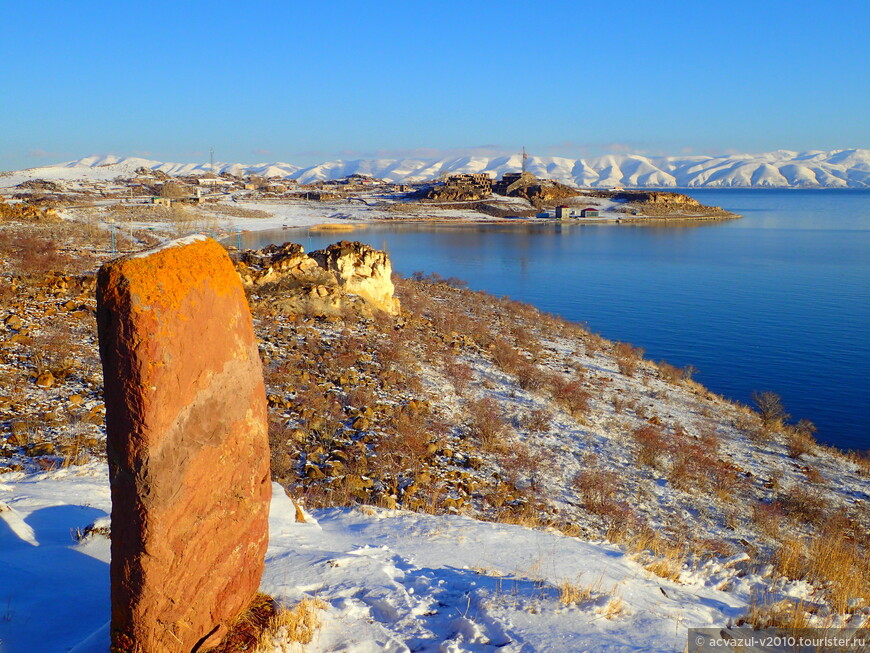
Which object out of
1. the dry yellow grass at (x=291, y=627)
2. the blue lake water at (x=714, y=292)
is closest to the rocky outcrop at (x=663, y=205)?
the blue lake water at (x=714, y=292)

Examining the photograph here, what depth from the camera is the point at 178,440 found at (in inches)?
117

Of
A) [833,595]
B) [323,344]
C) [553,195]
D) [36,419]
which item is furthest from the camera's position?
[553,195]

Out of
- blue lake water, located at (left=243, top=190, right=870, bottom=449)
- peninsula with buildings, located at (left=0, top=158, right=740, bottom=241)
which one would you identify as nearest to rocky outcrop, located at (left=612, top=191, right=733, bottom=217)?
peninsula with buildings, located at (left=0, top=158, right=740, bottom=241)

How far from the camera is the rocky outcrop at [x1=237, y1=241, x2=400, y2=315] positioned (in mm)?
15500

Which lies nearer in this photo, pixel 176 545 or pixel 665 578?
pixel 176 545

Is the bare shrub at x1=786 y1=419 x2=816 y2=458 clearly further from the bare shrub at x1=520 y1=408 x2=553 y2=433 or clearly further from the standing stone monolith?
the standing stone monolith

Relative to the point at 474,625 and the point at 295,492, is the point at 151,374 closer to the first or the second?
the point at 474,625

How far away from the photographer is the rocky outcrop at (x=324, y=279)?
50.9ft

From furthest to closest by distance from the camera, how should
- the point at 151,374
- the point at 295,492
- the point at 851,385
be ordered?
the point at 851,385 < the point at 295,492 < the point at 151,374

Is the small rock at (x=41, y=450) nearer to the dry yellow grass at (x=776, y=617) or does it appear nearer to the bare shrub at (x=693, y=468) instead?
the dry yellow grass at (x=776, y=617)

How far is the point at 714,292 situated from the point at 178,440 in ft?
103

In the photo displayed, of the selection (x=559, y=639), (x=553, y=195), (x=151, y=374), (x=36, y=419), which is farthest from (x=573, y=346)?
(x=553, y=195)

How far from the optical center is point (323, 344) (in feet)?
42.6

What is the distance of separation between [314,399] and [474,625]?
6576mm
